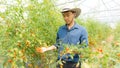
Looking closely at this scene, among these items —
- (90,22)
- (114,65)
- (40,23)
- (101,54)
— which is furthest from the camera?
(90,22)

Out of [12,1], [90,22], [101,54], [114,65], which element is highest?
[12,1]

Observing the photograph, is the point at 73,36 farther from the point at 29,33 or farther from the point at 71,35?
the point at 29,33

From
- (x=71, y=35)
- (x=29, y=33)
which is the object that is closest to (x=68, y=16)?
(x=71, y=35)

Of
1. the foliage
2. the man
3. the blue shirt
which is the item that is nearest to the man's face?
the man

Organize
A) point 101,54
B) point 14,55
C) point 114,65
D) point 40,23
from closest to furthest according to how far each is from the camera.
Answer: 1. point 101,54
2. point 114,65
3. point 14,55
4. point 40,23

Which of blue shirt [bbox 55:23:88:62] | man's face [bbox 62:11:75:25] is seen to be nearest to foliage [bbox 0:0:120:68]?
Answer: blue shirt [bbox 55:23:88:62]

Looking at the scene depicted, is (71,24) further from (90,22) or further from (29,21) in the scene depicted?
(90,22)

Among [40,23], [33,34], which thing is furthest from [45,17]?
[33,34]

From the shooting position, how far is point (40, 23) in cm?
372

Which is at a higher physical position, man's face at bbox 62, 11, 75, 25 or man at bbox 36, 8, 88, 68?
man's face at bbox 62, 11, 75, 25

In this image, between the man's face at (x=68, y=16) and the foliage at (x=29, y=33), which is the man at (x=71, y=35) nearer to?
the man's face at (x=68, y=16)

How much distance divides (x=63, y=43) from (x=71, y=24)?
8.8 inches

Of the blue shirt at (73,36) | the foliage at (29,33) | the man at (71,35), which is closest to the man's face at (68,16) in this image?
the man at (71,35)

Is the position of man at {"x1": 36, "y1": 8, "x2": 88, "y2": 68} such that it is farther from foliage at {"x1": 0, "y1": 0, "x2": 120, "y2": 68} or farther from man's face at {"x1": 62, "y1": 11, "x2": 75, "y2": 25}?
foliage at {"x1": 0, "y1": 0, "x2": 120, "y2": 68}
